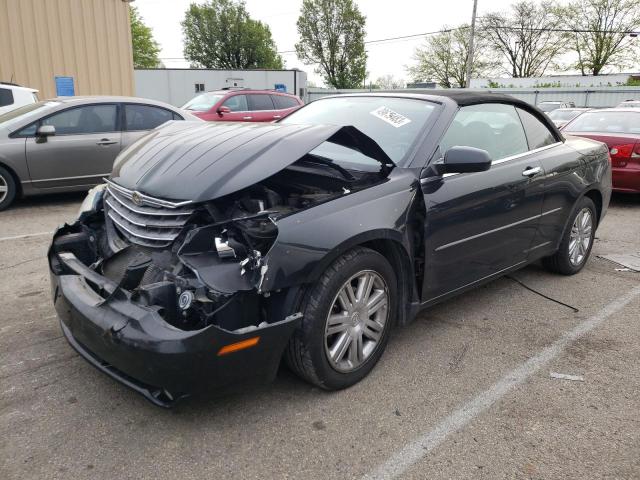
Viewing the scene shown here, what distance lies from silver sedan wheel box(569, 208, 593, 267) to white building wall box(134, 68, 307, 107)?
24029 millimetres

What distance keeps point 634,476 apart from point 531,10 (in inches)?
2230

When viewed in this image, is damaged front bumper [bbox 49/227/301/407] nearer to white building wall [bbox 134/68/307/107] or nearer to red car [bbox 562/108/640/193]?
red car [bbox 562/108/640/193]

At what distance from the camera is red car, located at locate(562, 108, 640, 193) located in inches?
300

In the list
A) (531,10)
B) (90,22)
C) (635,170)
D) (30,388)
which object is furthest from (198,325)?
(531,10)

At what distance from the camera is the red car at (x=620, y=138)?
7609 millimetres

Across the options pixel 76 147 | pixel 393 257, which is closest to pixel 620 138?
pixel 393 257

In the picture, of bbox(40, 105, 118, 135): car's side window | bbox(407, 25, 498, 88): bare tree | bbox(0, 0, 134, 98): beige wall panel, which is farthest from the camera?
bbox(407, 25, 498, 88): bare tree

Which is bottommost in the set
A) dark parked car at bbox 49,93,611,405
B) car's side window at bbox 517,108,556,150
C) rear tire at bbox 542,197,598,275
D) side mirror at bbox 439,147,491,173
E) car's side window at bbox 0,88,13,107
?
rear tire at bbox 542,197,598,275

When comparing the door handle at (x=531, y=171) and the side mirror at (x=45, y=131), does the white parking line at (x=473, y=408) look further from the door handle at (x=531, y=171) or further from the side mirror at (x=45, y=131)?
the side mirror at (x=45, y=131)

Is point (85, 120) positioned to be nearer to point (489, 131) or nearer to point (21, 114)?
point (21, 114)

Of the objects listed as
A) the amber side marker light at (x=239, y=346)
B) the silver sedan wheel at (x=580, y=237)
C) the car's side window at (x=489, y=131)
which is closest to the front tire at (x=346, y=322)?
the amber side marker light at (x=239, y=346)

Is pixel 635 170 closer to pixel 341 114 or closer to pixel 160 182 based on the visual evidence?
pixel 341 114

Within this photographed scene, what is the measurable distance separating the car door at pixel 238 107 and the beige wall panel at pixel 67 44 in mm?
3205

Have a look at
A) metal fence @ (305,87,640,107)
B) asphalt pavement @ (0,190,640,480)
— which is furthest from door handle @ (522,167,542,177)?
metal fence @ (305,87,640,107)
